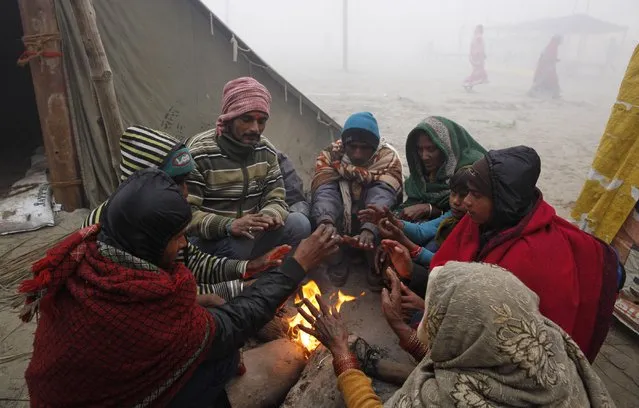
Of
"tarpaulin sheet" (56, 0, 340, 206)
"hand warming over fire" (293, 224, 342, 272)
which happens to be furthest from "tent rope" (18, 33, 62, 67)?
"hand warming over fire" (293, 224, 342, 272)

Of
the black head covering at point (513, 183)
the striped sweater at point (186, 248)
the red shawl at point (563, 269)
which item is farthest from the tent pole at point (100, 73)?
the red shawl at point (563, 269)

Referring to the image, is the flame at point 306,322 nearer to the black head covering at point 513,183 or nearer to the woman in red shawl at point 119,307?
the woman in red shawl at point 119,307

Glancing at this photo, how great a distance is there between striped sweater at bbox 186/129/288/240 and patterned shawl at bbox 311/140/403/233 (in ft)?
1.94

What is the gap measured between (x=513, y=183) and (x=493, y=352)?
108cm

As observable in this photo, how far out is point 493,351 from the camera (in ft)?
3.77

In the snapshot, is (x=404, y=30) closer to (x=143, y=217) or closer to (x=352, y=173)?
(x=352, y=173)

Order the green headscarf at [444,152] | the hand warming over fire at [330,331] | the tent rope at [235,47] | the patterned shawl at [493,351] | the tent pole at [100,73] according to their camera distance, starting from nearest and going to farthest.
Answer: the patterned shawl at [493,351]
the hand warming over fire at [330,331]
the green headscarf at [444,152]
the tent pole at [100,73]
the tent rope at [235,47]

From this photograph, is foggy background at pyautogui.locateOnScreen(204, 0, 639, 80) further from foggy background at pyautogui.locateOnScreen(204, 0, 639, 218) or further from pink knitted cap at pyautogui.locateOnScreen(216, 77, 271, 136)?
pink knitted cap at pyautogui.locateOnScreen(216, 77, 271, 136)

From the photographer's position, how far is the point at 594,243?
200cm

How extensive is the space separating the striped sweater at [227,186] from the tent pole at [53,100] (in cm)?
171

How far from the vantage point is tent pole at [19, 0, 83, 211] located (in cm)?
366

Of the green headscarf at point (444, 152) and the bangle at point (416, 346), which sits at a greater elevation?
the green headscarf at point (444, 152)

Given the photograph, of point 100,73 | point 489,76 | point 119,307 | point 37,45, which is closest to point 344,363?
Result: point 119,307

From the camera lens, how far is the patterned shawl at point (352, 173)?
3.70 metres
